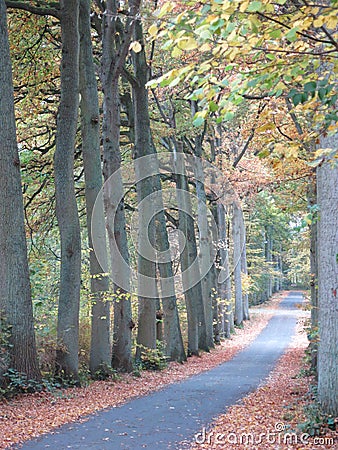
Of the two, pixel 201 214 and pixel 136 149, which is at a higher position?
pixel 136 149

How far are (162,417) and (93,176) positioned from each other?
6.75 m

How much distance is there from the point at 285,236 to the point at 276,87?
62.0 metres

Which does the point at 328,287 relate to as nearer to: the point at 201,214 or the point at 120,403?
the point at 120,403

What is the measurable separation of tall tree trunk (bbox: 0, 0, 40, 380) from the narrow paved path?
7.02 ft

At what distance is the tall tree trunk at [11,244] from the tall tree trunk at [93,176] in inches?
127

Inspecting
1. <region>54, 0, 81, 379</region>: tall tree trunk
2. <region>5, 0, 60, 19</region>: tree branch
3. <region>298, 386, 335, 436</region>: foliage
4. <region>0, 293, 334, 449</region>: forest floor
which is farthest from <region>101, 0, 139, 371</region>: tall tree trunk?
<region>298, 386, 335, 436</region>: foliage

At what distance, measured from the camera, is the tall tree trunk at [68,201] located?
40.3 ft

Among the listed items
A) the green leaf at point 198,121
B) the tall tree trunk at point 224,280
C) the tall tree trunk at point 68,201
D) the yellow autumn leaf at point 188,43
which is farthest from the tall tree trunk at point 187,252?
the yellow autumn leaf at point 188,43

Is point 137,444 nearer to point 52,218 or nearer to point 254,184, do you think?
point 52,218

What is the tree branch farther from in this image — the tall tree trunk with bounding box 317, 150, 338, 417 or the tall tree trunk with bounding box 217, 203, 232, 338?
the tall tree trunk with bounding box 217, 203, 232, 338

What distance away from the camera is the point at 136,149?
17.5m

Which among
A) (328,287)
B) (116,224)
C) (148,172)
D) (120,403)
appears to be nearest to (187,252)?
(148,172)

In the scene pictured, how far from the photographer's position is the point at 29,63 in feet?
46.2

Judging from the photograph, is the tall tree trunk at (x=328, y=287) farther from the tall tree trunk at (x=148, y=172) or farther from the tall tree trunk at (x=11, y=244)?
the tall tree trunk at (x=148, y=172)
